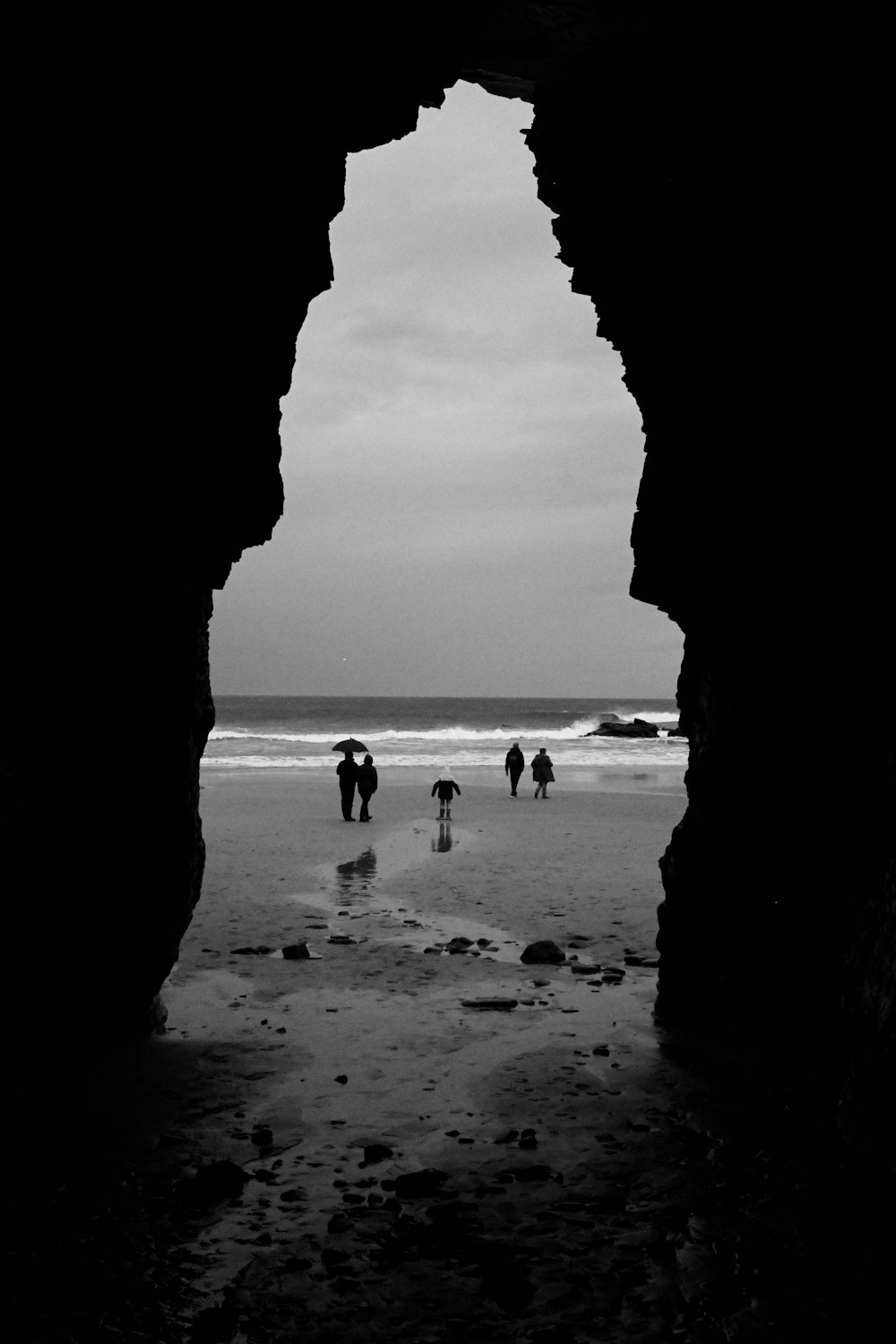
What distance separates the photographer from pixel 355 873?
15.2 m

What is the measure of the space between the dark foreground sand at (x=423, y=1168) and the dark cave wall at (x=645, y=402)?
99cm

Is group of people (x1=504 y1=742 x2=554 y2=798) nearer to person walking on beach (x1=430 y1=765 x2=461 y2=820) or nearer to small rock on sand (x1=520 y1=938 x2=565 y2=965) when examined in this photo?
person walking on beach (x1=430 y1=765 x2=461 y2=820)

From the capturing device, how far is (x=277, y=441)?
7.93 m

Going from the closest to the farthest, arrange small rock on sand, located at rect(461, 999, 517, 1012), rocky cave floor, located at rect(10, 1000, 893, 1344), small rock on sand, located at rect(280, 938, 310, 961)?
rocky cave floor, located at rect(10, 1000, 893, 1344)
small rock on sand, located at rect(461, 999, 517, 1012)
small rock on sand, located at rect(280, 938, 310, 961)

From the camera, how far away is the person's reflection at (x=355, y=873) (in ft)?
46.2

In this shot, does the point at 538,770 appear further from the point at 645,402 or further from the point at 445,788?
the point at 645,402

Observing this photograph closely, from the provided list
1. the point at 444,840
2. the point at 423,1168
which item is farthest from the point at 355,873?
the point at 423,1168

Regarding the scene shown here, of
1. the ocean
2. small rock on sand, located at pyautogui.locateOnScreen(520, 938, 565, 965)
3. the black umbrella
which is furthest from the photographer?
the ocean

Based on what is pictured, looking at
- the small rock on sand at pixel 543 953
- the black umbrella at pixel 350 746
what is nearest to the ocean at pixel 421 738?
the black umbrella at pixel 350 746

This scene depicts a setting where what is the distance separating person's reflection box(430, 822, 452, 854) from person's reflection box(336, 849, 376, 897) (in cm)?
130

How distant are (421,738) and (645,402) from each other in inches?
2179

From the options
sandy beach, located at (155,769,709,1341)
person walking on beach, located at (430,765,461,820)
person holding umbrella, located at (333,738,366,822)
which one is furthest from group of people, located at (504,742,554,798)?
sandy beach, located at (155,769,709,1341)

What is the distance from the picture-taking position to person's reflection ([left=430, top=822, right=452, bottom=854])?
17.4 meters

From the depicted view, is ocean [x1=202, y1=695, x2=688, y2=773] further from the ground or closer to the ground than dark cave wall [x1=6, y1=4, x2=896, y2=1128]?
closer to the ground
